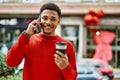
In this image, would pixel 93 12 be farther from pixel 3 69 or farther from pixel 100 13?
pixel 3 69

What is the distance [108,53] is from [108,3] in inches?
119

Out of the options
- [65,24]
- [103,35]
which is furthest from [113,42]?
[65,24]

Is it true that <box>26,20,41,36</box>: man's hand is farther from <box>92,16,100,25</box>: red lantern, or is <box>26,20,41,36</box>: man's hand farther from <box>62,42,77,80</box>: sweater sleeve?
<box>92,16,100,25</box>: red lantern

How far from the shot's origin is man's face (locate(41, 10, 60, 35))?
3238 mm

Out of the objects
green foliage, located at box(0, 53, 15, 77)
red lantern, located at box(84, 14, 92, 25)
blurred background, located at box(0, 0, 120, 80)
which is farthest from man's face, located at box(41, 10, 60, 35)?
blurred background, located at box(0, 0, 120, 80)

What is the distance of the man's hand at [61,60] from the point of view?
2.96m

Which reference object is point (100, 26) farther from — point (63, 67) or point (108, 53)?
point (63, 67)

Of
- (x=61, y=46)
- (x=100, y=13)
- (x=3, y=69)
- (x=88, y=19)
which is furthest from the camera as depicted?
(x=100, y=13)

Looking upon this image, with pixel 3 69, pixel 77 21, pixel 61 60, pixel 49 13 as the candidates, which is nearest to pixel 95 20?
pixel 77 21

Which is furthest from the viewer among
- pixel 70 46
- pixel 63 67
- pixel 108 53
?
pixel 108 53

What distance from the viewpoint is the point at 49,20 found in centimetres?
326

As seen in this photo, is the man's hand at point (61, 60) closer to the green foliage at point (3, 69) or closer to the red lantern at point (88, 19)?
the green foliage at point (3, 69)

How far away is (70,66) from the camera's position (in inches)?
125

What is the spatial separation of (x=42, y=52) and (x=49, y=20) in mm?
247
